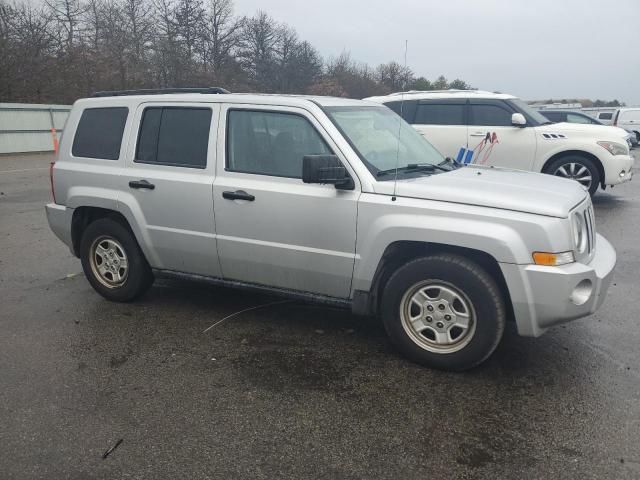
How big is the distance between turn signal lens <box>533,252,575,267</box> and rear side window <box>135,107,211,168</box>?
8.54 feet

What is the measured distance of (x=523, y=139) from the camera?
958cm

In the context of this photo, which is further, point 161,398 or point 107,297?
point 107,297

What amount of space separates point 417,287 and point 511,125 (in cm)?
699

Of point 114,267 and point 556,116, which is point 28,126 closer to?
point 556,116

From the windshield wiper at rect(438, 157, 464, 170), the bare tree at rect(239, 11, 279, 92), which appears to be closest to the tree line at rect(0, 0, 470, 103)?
the bare tree at rect(239, 11, 279, 92)

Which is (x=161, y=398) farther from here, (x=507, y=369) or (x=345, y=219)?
(x=507, y=369)

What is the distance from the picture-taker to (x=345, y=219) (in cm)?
381

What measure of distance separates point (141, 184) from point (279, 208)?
1366 mm

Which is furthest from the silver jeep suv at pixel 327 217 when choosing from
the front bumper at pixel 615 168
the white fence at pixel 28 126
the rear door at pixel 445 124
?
the white fence at pixel 28 126

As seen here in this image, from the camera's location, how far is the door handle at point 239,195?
162 inches

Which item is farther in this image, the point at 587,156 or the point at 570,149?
the point at 587,156

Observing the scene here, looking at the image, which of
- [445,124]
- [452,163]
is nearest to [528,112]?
[445,124]

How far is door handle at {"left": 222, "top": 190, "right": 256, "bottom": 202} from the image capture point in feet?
13.5

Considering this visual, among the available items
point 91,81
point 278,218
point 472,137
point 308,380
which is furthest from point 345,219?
point 91,81
